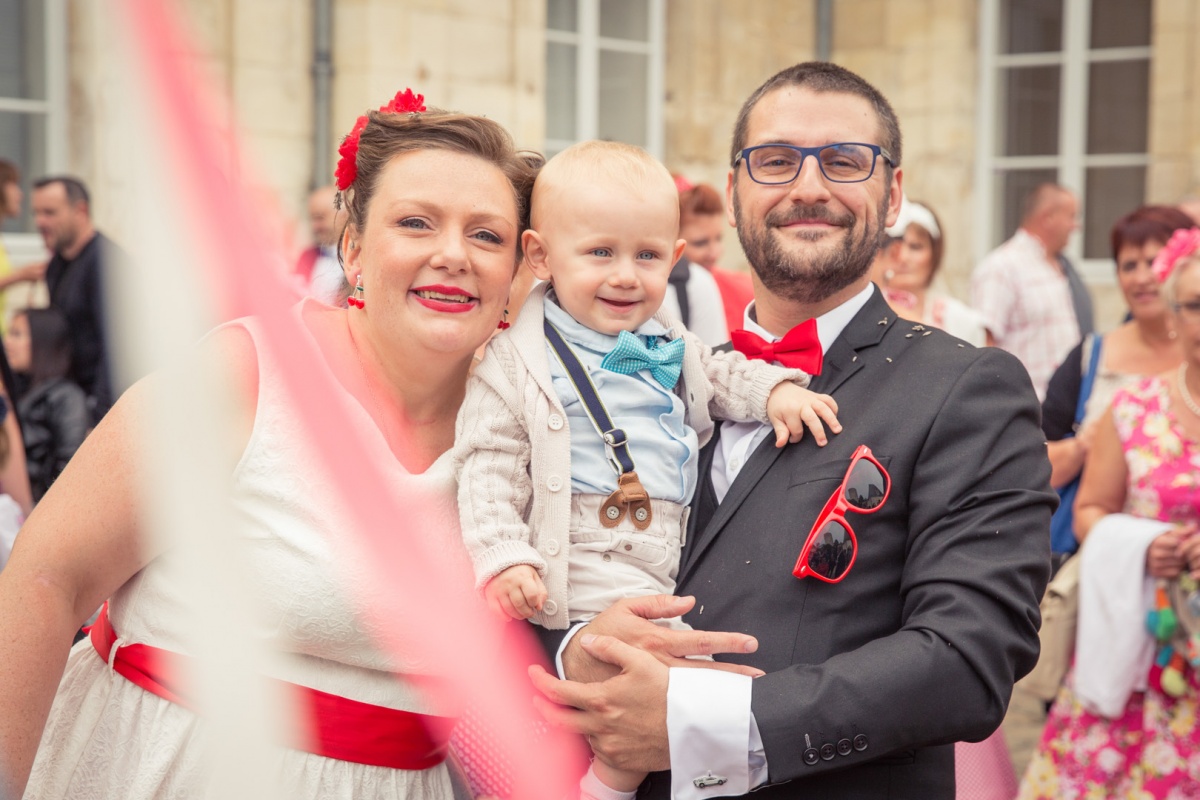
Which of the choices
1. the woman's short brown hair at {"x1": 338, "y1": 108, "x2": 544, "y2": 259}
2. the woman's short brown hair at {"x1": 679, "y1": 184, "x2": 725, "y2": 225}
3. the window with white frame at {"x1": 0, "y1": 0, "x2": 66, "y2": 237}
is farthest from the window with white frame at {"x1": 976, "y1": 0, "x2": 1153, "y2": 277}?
the woman's short brown hair at {"x1": 338, "y1": 108, "x2": 544, "y2": 259}

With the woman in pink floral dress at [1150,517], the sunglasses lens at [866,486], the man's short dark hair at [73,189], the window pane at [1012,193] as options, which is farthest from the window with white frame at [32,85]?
the window pane at [1012,193]

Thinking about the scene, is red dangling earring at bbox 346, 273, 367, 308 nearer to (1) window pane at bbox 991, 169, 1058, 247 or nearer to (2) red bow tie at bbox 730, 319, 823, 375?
(2) red bow tie at bbox 730, 319, 823, 375

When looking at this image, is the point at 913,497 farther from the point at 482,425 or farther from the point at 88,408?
the point at 88,408

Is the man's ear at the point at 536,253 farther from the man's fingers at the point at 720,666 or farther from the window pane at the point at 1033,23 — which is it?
the window pane at the point at 1033,23

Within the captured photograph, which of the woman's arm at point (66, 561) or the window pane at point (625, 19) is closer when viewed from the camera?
the woman's arm at point (66, 561)

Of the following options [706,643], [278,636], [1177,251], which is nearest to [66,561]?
[278,636]

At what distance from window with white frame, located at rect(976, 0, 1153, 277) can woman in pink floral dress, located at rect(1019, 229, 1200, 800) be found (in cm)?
648

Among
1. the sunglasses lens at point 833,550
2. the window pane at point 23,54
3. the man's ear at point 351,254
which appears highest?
the window pane at point 23,54

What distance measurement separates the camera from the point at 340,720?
199 centimetres

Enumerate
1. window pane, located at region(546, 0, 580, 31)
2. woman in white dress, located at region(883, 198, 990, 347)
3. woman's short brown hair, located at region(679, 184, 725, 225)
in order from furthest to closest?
window pane, located at region(546, 0, 580, 31) → woman's short brown hair, located at region(679, 184, 725, 225) → woman in white dress, located at region(883, 198, 990, 347)

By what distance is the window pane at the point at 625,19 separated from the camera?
30.9 ft

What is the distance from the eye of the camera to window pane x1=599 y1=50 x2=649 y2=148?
31.0 feet

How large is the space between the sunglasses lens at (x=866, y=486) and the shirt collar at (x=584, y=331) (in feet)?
1.55

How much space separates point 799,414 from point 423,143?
2.46ft
